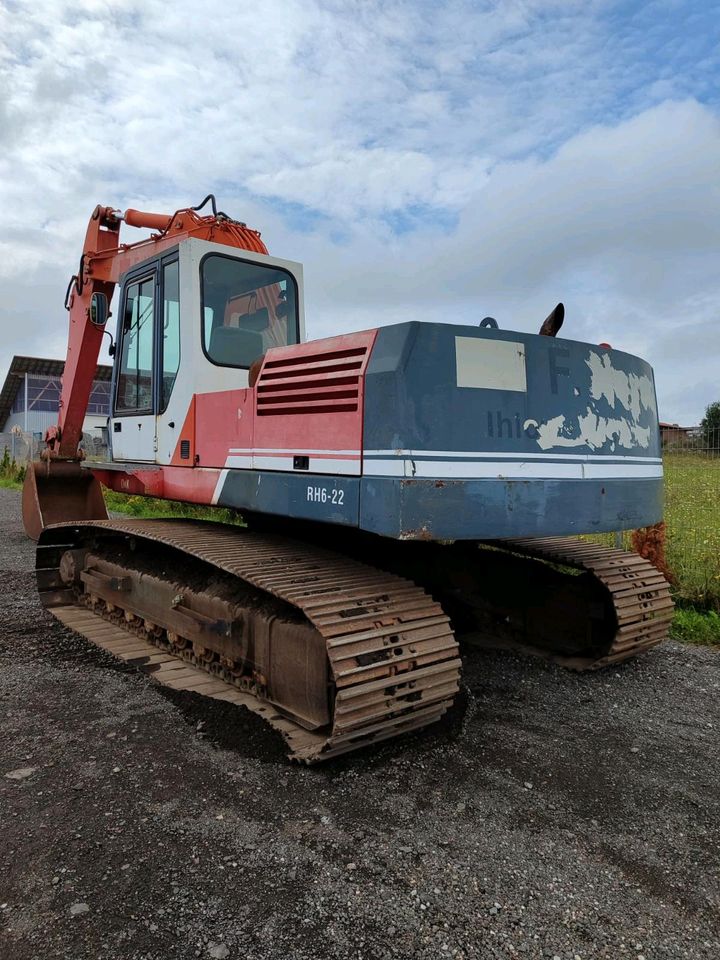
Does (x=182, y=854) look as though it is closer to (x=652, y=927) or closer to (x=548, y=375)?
(x=652, y=927)

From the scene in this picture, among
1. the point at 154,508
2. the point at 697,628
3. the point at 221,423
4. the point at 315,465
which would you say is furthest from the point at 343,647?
the point at 154,508

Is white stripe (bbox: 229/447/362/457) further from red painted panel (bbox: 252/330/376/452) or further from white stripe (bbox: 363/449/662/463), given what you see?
white stripe (bbox: 363/449/662/463)

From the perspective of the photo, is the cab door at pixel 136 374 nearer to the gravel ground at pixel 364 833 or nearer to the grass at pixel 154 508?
the gravel ground at pixel 364 833

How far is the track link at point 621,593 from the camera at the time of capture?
463 centimetres

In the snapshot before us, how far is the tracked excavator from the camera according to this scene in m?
3.30

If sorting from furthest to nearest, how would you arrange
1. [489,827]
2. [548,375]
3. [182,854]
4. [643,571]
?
1. [643,571]
2. [548,375]
3. [489,827]
4. [182,854]

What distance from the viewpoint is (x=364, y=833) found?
2.81 meters

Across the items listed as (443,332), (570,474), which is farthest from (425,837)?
(443,332)

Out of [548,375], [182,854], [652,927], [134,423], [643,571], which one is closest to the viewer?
[652,927]

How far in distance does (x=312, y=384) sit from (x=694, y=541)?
482 cm

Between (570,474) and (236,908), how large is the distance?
244 centimetres

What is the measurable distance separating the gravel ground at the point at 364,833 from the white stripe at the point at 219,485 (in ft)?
4.08

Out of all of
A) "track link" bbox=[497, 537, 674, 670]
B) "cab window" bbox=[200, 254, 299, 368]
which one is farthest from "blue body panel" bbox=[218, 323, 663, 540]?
"cab window" bbox=[200, 254, 299, 368]

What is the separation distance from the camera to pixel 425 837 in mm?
2793
